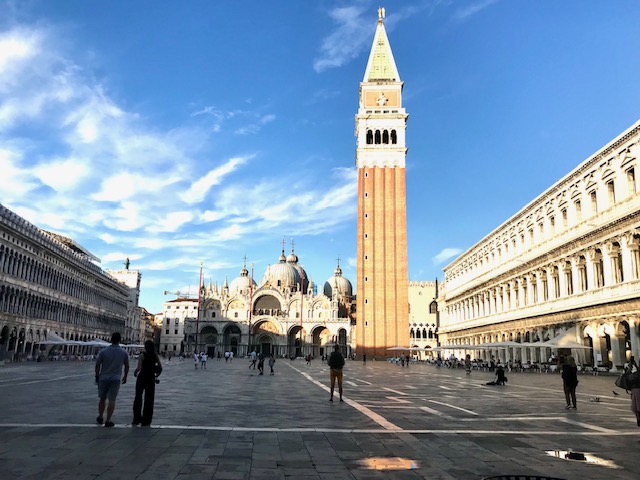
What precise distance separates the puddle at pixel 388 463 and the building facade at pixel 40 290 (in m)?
37.5

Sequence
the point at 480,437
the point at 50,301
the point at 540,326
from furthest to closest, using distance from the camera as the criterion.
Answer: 1. the point at 50,301
2. the point at 540,326
3. the point at 480,437

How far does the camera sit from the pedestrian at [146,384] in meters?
9.01

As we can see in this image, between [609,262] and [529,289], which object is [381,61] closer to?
[529,289]

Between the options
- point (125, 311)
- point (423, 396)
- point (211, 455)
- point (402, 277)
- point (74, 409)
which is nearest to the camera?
point (211, 455)

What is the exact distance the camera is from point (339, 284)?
347 feet

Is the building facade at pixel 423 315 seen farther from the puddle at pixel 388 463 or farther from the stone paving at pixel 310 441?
the puddle at pixel 388 463

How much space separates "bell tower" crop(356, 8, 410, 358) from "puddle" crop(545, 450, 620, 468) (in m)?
59.2

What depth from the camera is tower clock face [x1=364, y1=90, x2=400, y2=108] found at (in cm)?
7438

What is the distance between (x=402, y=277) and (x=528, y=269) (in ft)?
85.4

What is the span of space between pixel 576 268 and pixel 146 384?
106 ft

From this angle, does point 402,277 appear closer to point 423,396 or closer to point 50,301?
point 50,301

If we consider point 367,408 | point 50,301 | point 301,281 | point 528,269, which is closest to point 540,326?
point 528,269

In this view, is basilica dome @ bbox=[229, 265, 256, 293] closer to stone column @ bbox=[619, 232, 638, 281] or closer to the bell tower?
the bell tower

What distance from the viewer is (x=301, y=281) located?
101 meters
